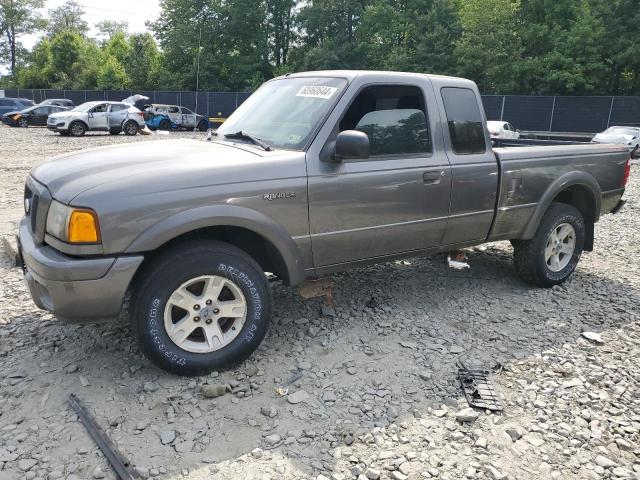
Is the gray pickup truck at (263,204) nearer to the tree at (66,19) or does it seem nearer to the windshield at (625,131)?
the windshield at (625,131)

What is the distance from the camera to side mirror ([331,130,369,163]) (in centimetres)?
342

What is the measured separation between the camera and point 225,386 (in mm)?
3266

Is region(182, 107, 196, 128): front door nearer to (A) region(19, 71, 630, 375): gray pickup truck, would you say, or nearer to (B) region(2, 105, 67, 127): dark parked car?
(B) region(2, 105, 67, 127): dark parked car

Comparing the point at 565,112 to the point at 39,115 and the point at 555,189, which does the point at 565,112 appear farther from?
the point at 39,115

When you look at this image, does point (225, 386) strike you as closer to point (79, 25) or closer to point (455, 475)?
point (455, 475)

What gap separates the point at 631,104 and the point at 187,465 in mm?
31926

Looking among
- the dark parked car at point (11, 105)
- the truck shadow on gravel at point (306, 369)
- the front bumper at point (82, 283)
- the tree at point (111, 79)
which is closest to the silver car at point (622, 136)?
the truck shadow on gravel at point (306, 369)

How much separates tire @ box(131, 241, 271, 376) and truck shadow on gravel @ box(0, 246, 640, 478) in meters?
0.16

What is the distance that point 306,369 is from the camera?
358 centimetres

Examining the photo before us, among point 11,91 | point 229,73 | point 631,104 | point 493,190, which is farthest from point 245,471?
point 11,91

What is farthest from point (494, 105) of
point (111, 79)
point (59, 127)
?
point (111, 79)

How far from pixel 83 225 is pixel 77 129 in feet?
74.4

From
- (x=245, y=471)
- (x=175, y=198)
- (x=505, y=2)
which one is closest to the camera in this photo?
(x=245, y=471)

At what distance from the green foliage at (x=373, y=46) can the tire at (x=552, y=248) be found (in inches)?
1307
